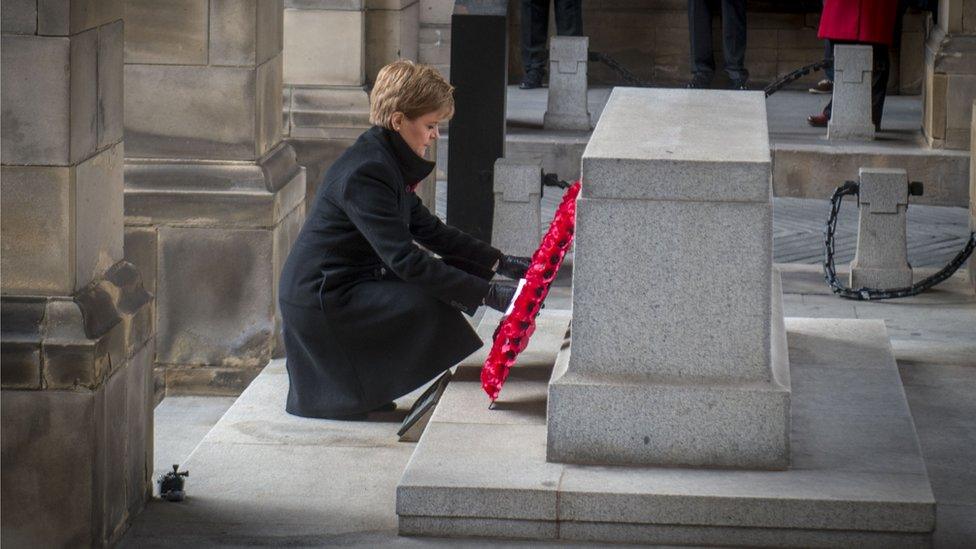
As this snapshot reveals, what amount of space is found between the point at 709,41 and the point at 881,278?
5.49 meters

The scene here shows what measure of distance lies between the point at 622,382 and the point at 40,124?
5.87 ft

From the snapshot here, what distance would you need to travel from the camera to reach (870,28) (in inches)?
511

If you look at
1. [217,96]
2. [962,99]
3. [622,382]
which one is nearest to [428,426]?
[622,382]

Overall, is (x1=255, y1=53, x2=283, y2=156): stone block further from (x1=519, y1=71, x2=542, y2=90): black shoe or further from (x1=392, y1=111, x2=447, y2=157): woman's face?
(x1=519, y1=71, x2=542, y2=90): black shoe

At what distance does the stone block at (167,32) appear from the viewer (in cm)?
706

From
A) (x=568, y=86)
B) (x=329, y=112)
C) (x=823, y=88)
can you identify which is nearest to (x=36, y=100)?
(x=329, y=112)

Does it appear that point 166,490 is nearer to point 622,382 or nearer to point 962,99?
point 622,382

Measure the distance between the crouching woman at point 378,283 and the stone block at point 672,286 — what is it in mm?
816

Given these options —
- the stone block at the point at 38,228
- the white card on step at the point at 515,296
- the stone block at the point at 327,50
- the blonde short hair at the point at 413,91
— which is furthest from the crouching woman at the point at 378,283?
the stone block at the point at 327,50

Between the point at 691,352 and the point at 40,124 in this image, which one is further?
the point at 691,352

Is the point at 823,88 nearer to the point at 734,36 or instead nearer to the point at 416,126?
the point at 734,36

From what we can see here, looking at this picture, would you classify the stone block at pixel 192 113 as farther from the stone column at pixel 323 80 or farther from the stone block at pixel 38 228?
the stone block at pixel 38 228

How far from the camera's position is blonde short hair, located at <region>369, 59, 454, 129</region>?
574 cm

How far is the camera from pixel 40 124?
450 cm
